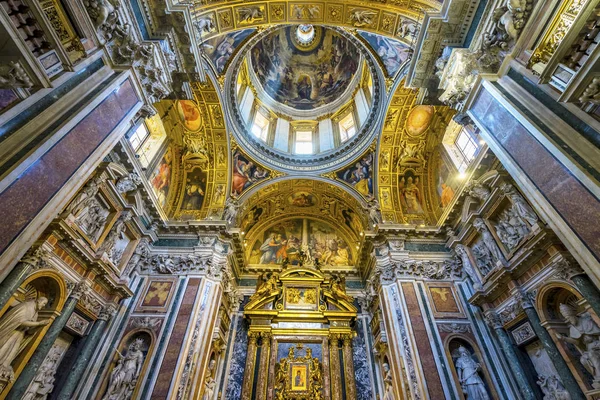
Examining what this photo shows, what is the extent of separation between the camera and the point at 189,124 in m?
13.0

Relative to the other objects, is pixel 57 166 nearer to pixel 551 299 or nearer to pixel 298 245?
pixel 551 299

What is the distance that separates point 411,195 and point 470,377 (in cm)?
762

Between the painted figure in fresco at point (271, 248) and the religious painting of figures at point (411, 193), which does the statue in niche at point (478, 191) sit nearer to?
the religious painting of figures at point (411, 193)

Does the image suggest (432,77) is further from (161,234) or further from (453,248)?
(161,234)

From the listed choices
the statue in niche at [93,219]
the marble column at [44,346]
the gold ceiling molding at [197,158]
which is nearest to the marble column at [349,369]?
the gold ceiling molding at [197,158]

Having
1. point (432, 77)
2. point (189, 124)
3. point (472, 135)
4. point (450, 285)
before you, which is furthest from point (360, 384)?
point (189, 124)

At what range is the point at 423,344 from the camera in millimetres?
9312

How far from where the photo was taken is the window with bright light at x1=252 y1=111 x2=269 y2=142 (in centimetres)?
1658

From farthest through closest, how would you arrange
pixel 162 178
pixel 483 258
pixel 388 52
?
pixel 162 178, pixel 388 52, pixel 483 258

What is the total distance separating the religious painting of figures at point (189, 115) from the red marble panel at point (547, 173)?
1086cm

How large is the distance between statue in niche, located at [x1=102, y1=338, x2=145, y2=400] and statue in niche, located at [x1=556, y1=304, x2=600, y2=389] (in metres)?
11.2

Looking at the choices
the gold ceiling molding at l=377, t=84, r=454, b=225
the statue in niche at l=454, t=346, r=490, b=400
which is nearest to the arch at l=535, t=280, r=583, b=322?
the statue in niche at l=454, t=346, r=490, b=400

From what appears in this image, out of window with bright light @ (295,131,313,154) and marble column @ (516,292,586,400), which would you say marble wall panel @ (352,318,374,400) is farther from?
window with bright light @ (295,131,313,154)

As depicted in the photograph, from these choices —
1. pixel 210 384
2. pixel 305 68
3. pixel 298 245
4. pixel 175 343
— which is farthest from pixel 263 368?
pixel 305 68
